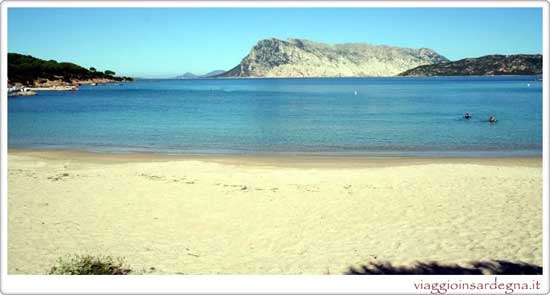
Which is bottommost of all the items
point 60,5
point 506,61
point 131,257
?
point 131,257

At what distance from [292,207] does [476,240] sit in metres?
3.54

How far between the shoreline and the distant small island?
49023mm

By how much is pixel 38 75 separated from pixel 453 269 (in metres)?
93.1

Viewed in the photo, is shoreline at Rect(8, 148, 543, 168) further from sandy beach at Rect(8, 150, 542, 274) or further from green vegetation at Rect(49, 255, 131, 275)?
green vegetation at Rect(49, 255, 131, 275)

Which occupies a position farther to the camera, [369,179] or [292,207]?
[369,179]

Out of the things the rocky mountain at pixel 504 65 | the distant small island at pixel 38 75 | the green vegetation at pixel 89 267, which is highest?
the rocky mountain at pixel 504 65

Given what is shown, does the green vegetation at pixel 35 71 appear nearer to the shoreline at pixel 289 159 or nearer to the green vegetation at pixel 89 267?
the shoreline at pixel 289 159

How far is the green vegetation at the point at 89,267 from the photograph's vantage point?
19.8ft

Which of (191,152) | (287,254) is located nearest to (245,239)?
(287,254)

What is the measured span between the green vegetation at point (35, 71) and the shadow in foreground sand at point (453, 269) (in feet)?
208

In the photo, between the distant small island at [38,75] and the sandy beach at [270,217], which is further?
the distant small island at [38,75]

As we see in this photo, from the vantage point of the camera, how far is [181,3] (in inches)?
251

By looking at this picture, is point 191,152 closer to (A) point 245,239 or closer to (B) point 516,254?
(A) point 245,239

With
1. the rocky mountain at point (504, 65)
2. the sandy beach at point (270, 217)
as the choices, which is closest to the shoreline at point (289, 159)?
the sandy beach at point (270, 217)
